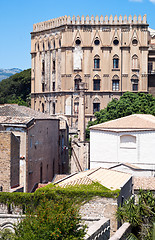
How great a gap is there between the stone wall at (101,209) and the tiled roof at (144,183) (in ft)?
24.3

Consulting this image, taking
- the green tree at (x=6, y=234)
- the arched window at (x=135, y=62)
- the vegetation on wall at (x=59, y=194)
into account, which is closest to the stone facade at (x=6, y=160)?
the vegetation on wall at (x=59, y=194)

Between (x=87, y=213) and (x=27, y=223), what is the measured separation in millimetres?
5446

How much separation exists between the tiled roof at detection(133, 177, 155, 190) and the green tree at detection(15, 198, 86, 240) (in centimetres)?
1258

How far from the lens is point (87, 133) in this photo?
180ft

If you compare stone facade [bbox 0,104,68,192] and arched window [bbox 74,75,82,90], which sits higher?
arched window [bbox 74,75,82,90]

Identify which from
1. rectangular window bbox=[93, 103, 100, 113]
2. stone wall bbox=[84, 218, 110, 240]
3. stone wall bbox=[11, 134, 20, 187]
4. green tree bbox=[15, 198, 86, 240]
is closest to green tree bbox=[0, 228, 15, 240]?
green tree bbox=[15, 198, 86, 240]

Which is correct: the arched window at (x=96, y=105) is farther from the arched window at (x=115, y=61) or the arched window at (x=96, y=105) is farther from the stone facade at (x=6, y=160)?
the stone facade at (x=6, y=160)

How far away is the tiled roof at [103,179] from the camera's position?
77.2 feet

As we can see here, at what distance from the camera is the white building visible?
36.0 metres

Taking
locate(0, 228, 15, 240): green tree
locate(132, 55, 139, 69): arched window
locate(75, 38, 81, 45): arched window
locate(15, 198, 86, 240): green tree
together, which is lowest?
locate(0, 228, 15, 240): green tree

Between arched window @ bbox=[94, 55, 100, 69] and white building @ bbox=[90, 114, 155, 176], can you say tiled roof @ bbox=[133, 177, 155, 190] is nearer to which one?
white building @ bbox=[90, 114, 155, 176]

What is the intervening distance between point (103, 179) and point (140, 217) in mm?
4356

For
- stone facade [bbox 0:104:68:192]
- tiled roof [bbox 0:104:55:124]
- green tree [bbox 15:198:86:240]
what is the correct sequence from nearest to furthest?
1. green tree [bbox 15:198:86:240]
2. stone facade [bbox 0:104:68:192]
3. tiled roof [bbox 0:104:55:124]

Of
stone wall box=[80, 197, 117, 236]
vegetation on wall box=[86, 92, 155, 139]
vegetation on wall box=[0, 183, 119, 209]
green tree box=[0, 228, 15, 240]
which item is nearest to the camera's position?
green tree box=[0, 228, 15, 240]
